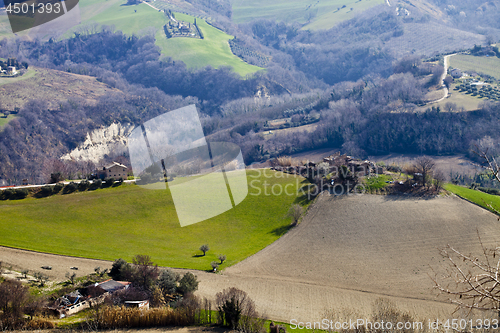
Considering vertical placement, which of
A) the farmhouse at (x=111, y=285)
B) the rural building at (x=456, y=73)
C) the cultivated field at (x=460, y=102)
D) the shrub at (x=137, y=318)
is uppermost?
the shrub at (x=137, y=318)

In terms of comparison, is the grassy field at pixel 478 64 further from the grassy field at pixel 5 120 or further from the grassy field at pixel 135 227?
the grassy field at pixel 5 120

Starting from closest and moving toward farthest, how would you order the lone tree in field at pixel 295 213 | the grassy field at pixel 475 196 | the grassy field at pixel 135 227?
the grassy field at pixel 135 227, the grassy field at pixel 475 196, the lone tree in field at pixel 295 213

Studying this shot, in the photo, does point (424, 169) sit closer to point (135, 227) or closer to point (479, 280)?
point (135, 227)

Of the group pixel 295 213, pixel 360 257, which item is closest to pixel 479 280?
pixel 360 257

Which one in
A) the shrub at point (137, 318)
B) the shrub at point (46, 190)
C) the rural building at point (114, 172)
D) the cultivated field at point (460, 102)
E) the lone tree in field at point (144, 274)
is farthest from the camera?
the cultivated field at point (460, 102)

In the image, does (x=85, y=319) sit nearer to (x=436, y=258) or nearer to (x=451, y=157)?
(x=436, y=258)

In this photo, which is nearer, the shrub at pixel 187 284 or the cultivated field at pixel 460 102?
the shrub at pixel 187 284

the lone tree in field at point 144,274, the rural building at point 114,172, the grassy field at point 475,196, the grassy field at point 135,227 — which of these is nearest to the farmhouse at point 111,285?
the lone tree in field at point 144,274
